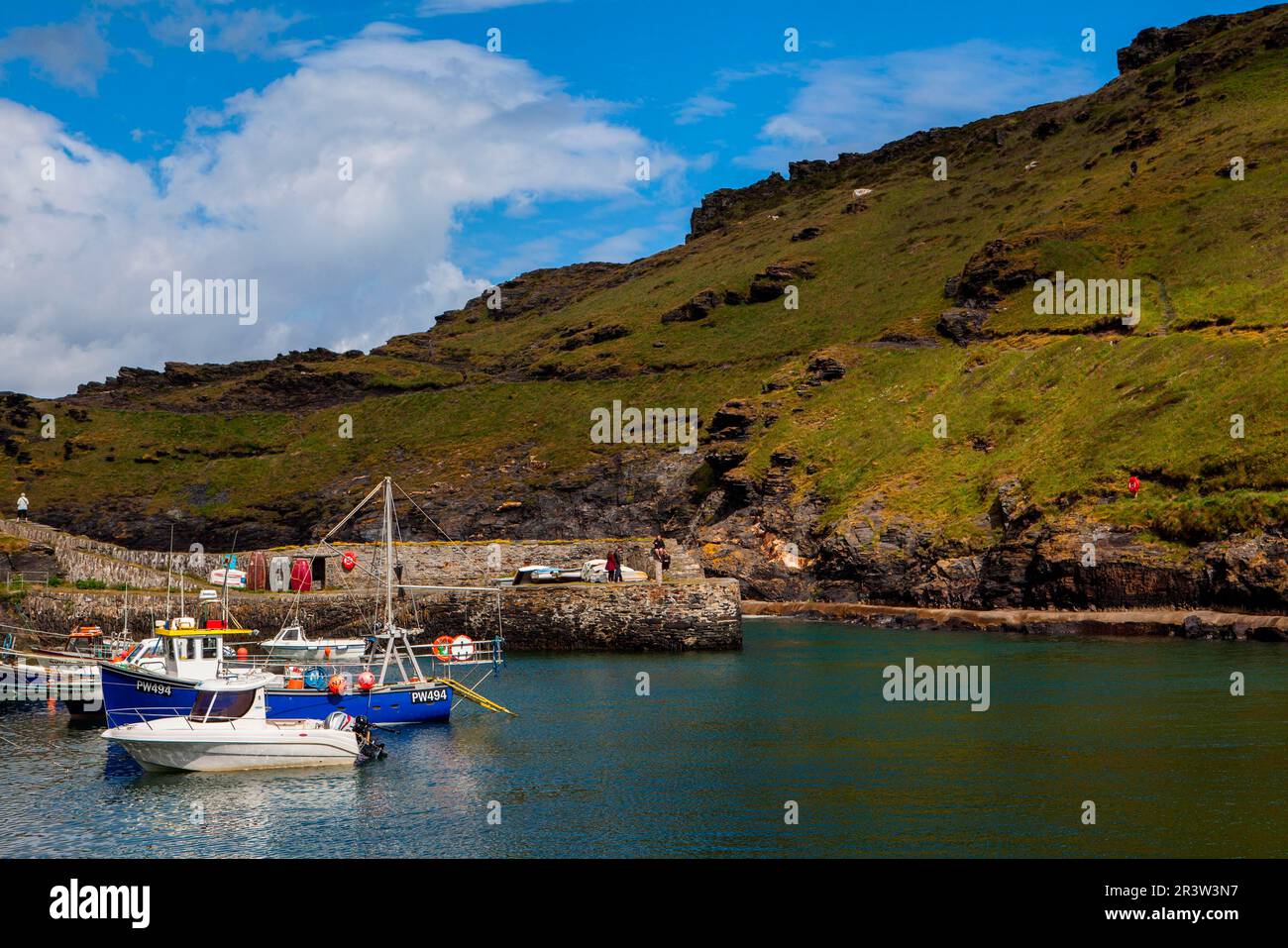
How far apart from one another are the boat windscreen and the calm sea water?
1.78 m

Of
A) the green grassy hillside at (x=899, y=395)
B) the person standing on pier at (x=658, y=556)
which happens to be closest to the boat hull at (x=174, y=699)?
the person standing on pier at (x=658, y=556)

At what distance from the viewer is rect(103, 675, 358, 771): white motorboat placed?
3491cm

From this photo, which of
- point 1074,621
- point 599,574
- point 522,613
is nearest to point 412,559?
point 522,613

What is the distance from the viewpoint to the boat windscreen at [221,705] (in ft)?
118

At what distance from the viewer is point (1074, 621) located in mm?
70875

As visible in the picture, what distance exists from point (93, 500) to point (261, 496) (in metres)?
18.9

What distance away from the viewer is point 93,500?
141 meters

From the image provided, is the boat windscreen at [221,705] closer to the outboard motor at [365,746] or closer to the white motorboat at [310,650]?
the outboard motor at [365,746]

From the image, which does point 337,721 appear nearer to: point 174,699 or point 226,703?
point 226,703

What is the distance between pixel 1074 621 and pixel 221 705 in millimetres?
51565

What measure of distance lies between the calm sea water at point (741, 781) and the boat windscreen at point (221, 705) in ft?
5.85

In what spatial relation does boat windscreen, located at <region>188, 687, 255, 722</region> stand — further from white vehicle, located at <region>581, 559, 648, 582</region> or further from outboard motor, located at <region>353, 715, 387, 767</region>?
white vehicle, located at <region>581, 559, 648, 582</region>

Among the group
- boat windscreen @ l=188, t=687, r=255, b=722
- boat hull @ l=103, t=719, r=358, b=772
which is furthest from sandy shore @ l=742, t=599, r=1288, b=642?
boat windscreen @ l=188, t=687, r=255, b=722
